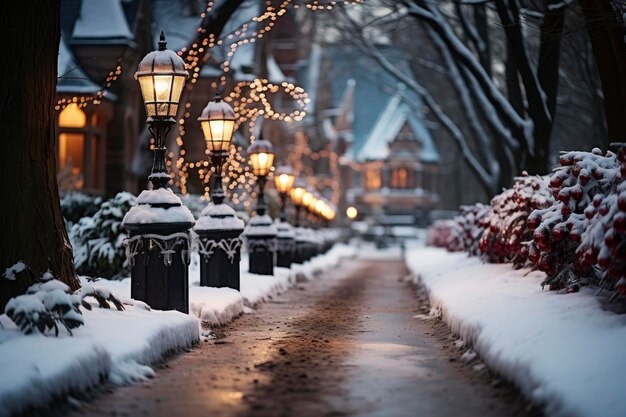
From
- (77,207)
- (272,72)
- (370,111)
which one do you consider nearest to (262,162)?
(77,207)

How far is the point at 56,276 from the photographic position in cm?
1083

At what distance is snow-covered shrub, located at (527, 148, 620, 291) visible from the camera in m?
11.6

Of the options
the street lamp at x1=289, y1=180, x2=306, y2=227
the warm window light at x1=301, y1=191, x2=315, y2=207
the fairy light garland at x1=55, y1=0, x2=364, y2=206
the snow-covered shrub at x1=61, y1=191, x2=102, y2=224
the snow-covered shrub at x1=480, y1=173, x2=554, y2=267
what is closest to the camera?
the snow-covered shrub at x1=480, y1=173, x2=554, y2=267

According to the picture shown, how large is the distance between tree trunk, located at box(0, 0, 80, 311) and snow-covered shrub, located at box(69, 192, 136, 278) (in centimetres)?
788

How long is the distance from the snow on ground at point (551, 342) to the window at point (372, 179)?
246 feet

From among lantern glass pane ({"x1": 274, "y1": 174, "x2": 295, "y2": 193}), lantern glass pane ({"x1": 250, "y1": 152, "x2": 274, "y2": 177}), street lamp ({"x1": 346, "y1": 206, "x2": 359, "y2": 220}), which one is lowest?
street lamp ({"x1": 346, "y1": 206, "x2": 359, "y2": 220})

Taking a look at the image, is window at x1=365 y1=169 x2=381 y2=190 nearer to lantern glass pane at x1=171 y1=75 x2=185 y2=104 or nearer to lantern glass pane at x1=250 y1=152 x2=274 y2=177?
lantern glass pane at x1=250 y1=152 x2=274 y2=177

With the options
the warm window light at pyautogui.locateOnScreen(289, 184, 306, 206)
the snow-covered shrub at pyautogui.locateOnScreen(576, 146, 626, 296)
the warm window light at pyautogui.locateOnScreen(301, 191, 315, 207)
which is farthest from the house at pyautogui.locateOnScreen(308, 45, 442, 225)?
the snow-covered shrub at pyautogui.locateOnScreen(576, 146, 626, 296)

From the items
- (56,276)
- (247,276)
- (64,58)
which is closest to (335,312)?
(247,276)

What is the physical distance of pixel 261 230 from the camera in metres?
22.2

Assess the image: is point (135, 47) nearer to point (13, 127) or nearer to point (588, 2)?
point (588, 2)

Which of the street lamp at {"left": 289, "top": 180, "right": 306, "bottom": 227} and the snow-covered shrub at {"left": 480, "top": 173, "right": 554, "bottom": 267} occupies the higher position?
the street lamp at {"left": 289, "top": 180, "right": 306, "bottom": 227}

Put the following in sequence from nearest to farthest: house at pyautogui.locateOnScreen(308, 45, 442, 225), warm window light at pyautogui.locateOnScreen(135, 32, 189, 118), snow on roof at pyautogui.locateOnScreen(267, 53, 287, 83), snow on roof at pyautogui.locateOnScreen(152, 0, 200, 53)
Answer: warm window light at pyautogui.locateOnScreen(135, 32, 189, 118) → snow on roof at pyautogui.locateOnScreen(152, 0, 200, 53) → snow on roof at pyautogui.locateOnScreen(267, 53, 287, 83) → house at pyautogui.locateOnScreen(308, 45, 442, 225)

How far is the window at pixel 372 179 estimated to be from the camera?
3506 inches
